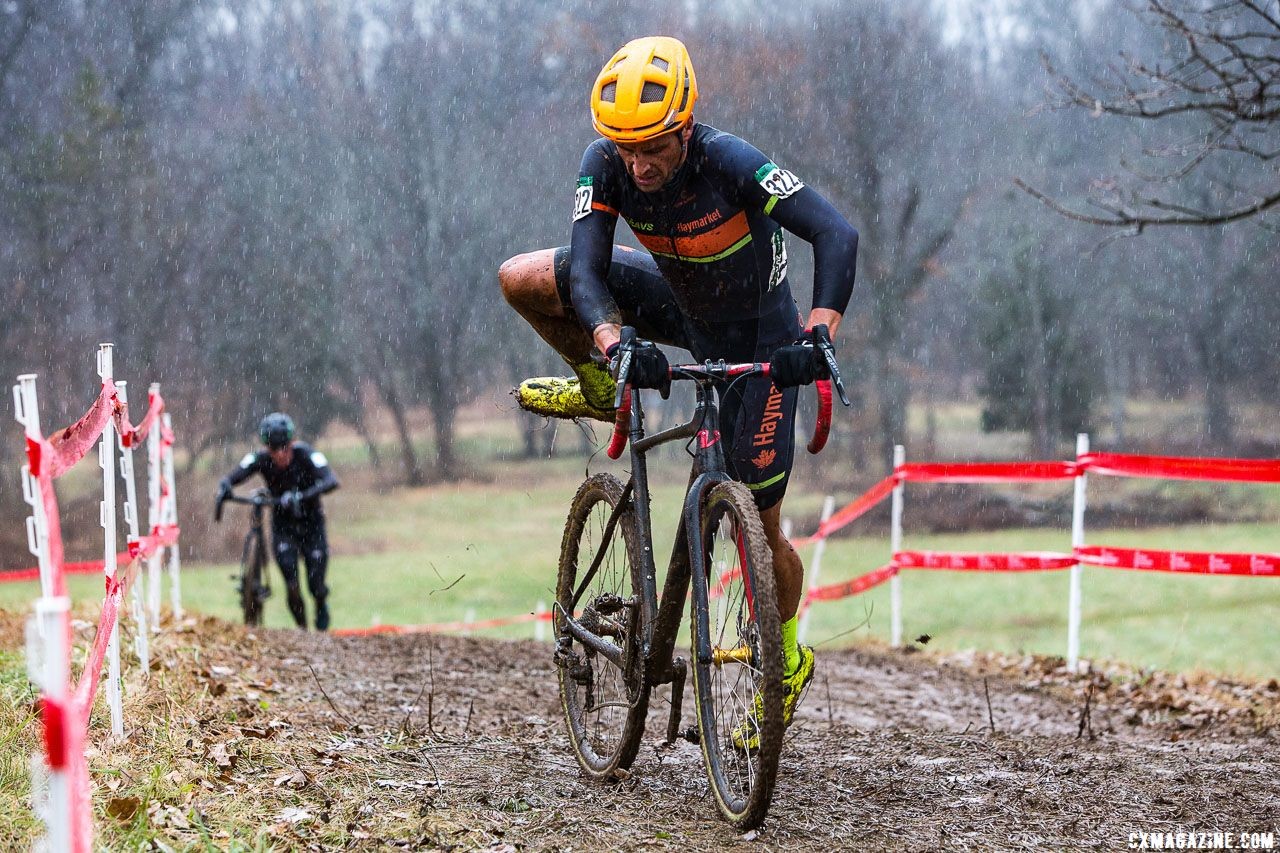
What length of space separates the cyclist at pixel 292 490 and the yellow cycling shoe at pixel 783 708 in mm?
7944

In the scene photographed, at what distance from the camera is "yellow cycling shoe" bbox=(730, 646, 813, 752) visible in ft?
12.8

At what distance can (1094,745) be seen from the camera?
589 centimetres

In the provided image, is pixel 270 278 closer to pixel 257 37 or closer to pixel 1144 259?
pixel 257 37

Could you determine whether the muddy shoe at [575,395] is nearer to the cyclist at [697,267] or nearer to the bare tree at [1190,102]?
the cyclist at [697,267]

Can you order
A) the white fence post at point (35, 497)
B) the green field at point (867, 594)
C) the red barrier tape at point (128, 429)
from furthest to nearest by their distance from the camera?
the green field at point (867, 594)
the red barrier tape at point (128, 429)
the white fence post at point (35, 497)

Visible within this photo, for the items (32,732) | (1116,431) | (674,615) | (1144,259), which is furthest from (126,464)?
(1144,259)

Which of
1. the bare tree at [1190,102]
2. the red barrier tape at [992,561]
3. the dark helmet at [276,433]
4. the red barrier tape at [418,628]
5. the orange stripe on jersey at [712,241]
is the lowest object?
the red barrier tape at [418,628]

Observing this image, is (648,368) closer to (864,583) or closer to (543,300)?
(543,300)

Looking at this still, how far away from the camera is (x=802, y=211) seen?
434 centimetres

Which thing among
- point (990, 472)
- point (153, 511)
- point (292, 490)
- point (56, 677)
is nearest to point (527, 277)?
point (56, 677)

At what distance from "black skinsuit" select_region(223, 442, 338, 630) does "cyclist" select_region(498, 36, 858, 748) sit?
23.1 feet

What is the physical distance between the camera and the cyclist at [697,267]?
4.25 meters

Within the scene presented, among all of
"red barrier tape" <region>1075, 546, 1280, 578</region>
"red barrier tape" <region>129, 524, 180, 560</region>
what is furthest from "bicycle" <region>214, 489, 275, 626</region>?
"red barrier tape" <region>1075, 546, 1280, 578</region>

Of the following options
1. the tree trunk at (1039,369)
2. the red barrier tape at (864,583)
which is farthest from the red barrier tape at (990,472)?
the tree trunk at (1039,369)
